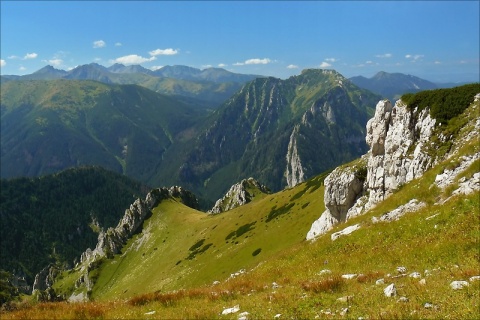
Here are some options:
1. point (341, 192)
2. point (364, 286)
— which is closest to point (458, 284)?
point (364, 286)

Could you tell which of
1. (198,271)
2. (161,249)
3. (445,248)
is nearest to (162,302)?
(445,248)

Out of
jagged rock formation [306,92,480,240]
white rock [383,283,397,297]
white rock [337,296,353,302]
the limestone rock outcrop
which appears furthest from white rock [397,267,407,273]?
the limestone rock outcrop

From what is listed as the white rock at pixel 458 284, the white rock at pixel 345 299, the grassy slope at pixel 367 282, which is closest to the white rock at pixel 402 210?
the grassy slope at pixel 367 282

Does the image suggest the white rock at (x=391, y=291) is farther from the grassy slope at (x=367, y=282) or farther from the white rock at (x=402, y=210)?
the white rock at (x=402, y=210)

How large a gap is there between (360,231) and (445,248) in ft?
30.9

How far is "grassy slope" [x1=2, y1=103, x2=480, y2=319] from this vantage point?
1212cm

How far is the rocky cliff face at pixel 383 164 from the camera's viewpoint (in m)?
47.7

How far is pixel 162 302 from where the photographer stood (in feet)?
57.5

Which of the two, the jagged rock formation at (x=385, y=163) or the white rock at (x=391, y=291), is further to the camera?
the jagged rock formation at (x=385, y=163)

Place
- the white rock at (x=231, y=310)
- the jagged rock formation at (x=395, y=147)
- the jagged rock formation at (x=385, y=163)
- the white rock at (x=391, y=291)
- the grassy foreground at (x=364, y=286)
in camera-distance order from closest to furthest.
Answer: the grassy foreground at (x=364, y=286)
the white rock at (x=391, y=291)
the white rock at (x=231, y=310)
the jagged rock formation at (x=395, y=147)
the jagged rock formation at (x=385, y=163)

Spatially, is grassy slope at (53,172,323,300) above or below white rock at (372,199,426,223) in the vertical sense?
below

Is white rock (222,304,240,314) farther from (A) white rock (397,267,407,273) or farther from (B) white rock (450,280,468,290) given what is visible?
(A) white rock (397,267,407,273)

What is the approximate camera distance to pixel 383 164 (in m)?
53.7

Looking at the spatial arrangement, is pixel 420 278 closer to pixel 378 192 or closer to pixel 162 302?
pixel 162 302
